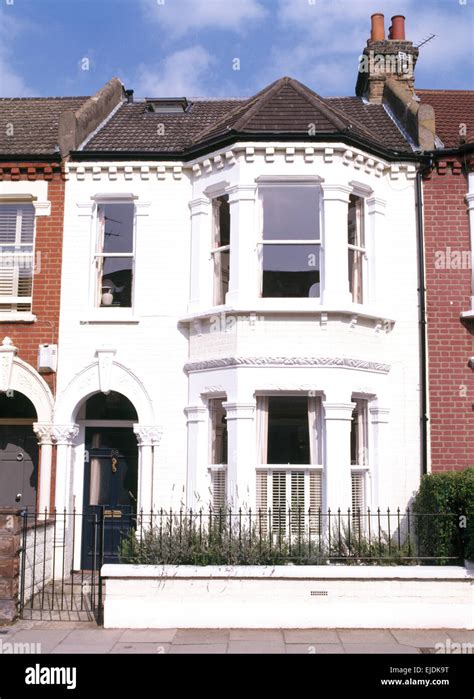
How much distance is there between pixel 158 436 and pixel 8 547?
11.0ft

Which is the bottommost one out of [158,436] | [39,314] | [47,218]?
[158,436]

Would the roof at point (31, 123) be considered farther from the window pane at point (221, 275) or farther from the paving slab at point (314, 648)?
the paving slab at point (314, 648)

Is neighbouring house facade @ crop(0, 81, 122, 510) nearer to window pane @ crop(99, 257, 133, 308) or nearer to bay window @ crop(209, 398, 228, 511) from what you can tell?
window pane @ crop(99, 257, 133, 308)

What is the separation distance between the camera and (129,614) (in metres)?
8.81

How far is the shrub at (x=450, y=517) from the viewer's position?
913 centimetres

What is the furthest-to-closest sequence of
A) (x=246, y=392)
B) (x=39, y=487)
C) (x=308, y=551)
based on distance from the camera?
(x=39, y=487), (x=246, y=392), (x=308, y=551)

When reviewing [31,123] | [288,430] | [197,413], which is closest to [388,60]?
[31,123]

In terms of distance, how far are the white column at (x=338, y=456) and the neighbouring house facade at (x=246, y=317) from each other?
24 mm

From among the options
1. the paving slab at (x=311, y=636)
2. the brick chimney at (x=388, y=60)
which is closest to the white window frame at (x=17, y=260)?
the paving slab at (x=311, y=636)

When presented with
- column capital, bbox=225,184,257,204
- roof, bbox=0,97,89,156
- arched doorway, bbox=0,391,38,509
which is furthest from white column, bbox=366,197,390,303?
arched doorway, bbox=0,391,38,509

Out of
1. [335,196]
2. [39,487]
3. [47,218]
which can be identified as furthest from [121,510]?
[335,196]

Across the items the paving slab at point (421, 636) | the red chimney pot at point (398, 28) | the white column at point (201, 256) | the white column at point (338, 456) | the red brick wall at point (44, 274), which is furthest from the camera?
the red chimney pot at point (398, 28)

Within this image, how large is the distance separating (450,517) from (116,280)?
22.0 feet

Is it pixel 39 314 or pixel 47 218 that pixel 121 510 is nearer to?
pixel 39 314
